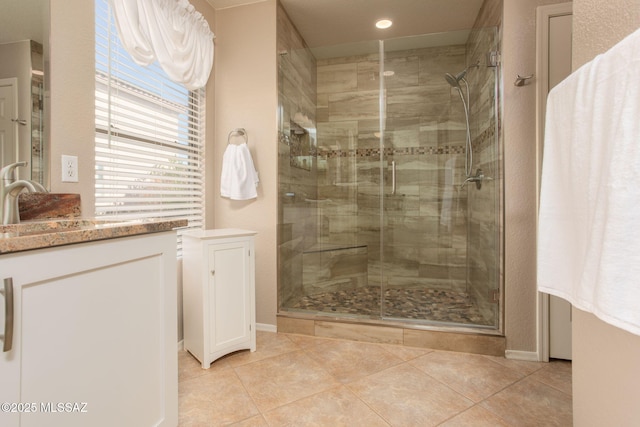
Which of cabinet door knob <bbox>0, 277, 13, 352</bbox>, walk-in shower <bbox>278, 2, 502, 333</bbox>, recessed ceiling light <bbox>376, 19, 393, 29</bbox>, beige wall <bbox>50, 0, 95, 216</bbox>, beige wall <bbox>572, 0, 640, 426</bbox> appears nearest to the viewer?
cabinet door knob <bbox>0, 277, 13, 352</bbox>

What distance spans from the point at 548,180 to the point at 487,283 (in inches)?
56.1

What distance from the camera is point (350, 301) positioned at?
264 centimetres

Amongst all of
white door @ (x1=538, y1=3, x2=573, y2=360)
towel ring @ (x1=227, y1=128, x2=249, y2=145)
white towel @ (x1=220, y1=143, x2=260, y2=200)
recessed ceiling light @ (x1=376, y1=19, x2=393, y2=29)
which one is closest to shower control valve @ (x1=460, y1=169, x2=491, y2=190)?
white door @ (x1=538, y1=3, x2=573, y2=360)

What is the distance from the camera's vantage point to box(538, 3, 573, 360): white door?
1.83 m

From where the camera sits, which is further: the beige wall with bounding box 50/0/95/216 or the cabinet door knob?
the beige wall with bounding box 50/0/95/216

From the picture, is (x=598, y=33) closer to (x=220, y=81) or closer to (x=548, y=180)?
(x=548, y=180)

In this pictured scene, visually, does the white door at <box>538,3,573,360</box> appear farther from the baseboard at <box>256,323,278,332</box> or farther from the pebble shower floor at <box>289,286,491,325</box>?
the baseboard at <box>256,323,278,332</box>

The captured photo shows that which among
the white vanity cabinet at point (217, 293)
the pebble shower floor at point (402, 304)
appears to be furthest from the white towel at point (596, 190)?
the white vanity cabinet at point (217, 293)

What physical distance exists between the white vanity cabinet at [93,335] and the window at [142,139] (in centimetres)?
80

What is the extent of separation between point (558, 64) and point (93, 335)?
265 cm

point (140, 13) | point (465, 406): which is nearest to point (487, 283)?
point (465, 406)

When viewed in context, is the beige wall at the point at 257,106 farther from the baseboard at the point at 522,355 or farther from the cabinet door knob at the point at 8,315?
the cabinet door knob at the point at 8,315

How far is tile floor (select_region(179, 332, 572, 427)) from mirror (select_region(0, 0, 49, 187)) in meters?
1.31

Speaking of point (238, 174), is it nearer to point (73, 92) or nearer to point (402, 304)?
point (73, 92)
